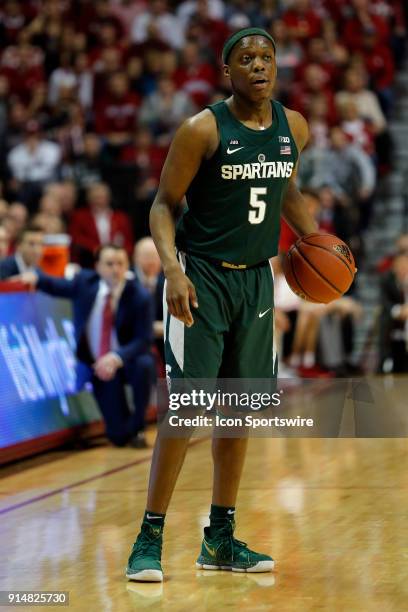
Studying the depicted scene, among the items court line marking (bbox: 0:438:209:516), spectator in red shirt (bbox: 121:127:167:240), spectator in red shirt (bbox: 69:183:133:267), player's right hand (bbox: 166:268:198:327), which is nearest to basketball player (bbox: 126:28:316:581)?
player's right hand (bbox: 166:268:198:327)

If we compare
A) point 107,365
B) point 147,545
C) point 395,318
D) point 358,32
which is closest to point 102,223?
point 395,318

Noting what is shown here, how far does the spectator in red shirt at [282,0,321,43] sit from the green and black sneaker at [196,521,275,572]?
1230 centimetres

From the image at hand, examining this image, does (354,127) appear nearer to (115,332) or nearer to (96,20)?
(96,20)

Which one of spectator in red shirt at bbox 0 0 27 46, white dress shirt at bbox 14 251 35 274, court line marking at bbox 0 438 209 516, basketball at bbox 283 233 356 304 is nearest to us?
basketball at bbox 283 233 356 304

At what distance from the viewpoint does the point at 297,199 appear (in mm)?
5023

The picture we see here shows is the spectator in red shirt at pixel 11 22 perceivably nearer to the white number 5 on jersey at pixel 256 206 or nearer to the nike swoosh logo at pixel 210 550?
the white number 5 on jersey at pixel 256 206

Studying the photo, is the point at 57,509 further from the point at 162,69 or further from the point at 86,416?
the point at 162,69

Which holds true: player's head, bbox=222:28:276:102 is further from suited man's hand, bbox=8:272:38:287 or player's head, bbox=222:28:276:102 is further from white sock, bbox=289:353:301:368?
white sock, bbox=289:353:301:368

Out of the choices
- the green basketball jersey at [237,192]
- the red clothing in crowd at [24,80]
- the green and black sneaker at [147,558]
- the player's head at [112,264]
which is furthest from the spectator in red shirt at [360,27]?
the green and black sneaker at [147,558]

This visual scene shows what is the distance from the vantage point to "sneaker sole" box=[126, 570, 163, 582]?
4.66 metres

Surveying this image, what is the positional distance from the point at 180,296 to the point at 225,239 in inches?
12.8

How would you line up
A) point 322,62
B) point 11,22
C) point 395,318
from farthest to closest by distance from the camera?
point 11,22, point 322,62, point 395,318

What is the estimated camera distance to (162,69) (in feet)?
52.7

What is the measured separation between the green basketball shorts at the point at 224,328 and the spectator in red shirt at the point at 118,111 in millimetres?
11186
